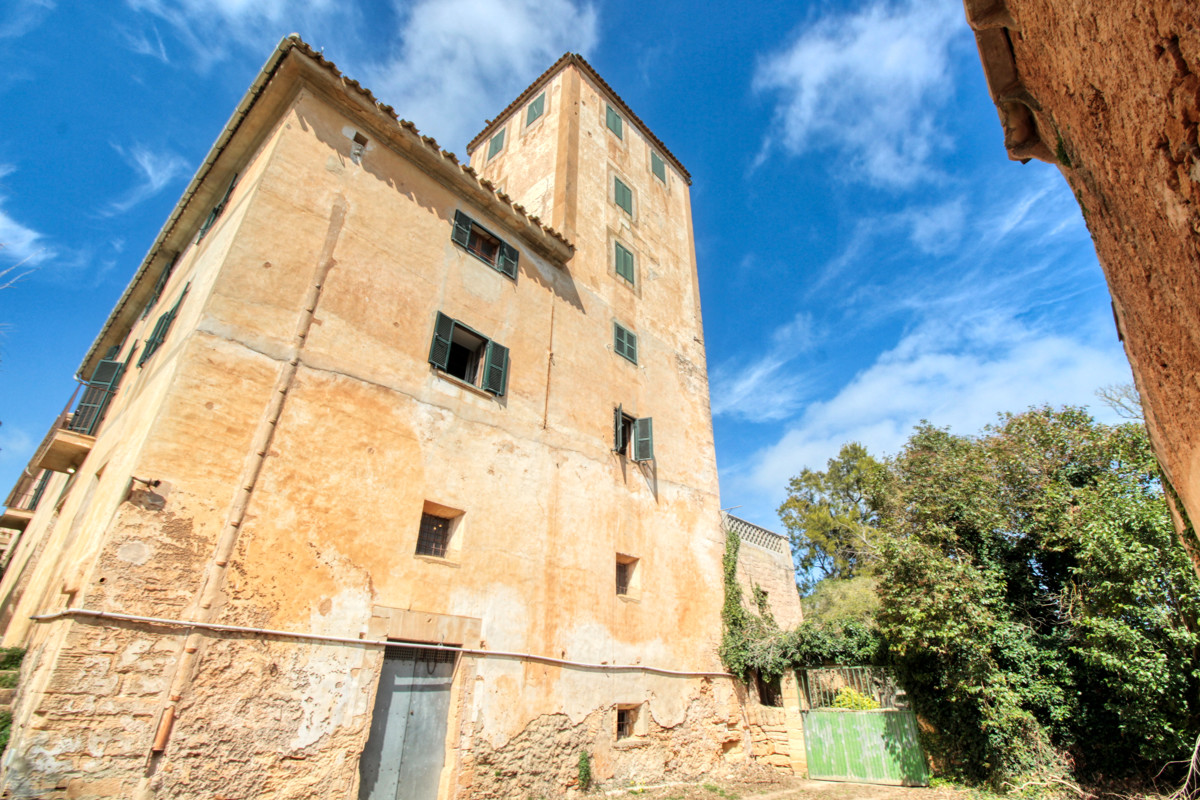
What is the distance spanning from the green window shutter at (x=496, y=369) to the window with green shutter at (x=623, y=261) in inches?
218

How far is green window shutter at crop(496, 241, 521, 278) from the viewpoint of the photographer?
39.5ft

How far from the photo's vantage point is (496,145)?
18.7 meters

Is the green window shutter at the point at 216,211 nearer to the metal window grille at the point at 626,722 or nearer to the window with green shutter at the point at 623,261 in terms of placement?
the window with green shutter at the point at 623,261

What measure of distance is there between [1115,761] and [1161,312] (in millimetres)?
13302

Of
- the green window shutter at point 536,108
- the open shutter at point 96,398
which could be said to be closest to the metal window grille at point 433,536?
the open shutter at point 96,398

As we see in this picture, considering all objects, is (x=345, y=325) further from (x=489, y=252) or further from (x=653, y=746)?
(x=653, y=746)

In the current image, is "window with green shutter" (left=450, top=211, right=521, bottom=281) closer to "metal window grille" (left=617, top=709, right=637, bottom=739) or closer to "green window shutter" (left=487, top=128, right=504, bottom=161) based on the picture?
"green window shutter" (left=487, top=128, right=504, bottom=161)

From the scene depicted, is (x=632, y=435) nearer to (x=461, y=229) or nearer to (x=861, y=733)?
(x=461, y=229)

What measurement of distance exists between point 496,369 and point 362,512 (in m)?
3.70

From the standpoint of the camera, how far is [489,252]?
12234mm

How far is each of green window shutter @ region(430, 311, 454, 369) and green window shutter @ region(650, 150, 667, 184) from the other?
11.5 meters

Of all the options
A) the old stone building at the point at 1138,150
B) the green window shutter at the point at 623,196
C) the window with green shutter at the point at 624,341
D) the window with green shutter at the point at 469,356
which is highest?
the green window shutter at the point at 623,196

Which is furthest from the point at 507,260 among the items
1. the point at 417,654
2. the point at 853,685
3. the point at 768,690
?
the point at 853,685

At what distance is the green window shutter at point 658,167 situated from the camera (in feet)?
63.0
